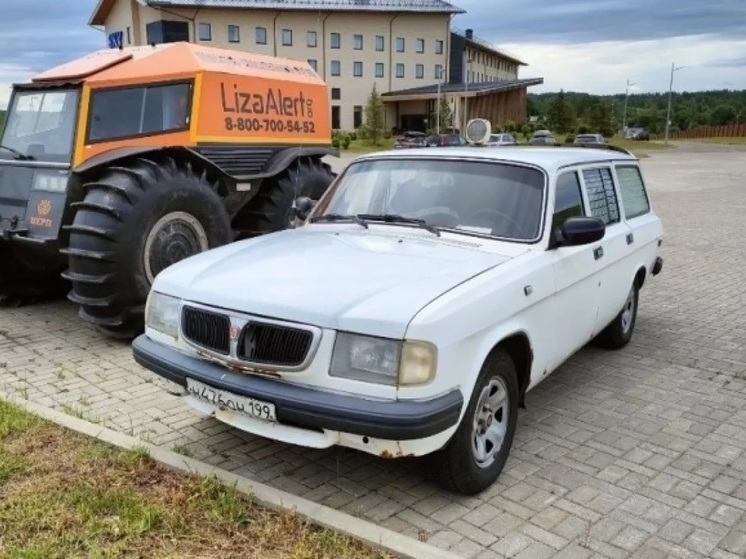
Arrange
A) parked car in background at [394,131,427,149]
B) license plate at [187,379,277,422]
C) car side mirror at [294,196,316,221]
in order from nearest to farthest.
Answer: license plate at [187,379,277,422], car side mirror at [294,196,316,221], parked car in background at [394,131,427,149]

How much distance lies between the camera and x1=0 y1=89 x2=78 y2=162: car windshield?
7098 millimetres

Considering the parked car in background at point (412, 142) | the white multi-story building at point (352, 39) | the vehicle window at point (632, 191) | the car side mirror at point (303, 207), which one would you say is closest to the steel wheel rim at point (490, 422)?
the car side mirror at point (303, 207)

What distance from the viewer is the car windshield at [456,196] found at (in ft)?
15.3

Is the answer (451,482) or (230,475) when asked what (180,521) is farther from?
(451,482)

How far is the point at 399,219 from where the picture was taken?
16.0ft

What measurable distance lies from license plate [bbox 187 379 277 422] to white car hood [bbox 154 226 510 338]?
438mm

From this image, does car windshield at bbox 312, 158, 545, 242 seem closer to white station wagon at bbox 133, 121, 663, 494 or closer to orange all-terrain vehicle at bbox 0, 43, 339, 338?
white station wagon at bbox 133, 121, 663, 494

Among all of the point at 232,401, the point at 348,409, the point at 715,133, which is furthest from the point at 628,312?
the point at 715,133

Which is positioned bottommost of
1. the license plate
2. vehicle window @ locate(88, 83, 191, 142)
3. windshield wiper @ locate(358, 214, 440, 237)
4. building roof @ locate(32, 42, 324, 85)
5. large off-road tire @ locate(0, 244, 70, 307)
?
large off-road tire @ locate(0, 244, 70, 307)

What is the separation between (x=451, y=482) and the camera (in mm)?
3855

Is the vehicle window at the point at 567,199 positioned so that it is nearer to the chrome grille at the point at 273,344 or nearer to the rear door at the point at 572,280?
the rear door at the point at 572,280

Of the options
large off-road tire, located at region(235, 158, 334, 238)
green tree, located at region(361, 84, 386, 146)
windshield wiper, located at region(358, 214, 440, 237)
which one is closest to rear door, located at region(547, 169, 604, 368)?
windshield wiper, located at region(358, 214, 440, 237)

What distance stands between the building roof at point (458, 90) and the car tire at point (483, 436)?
67.2m

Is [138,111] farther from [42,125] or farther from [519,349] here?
[519,349]
